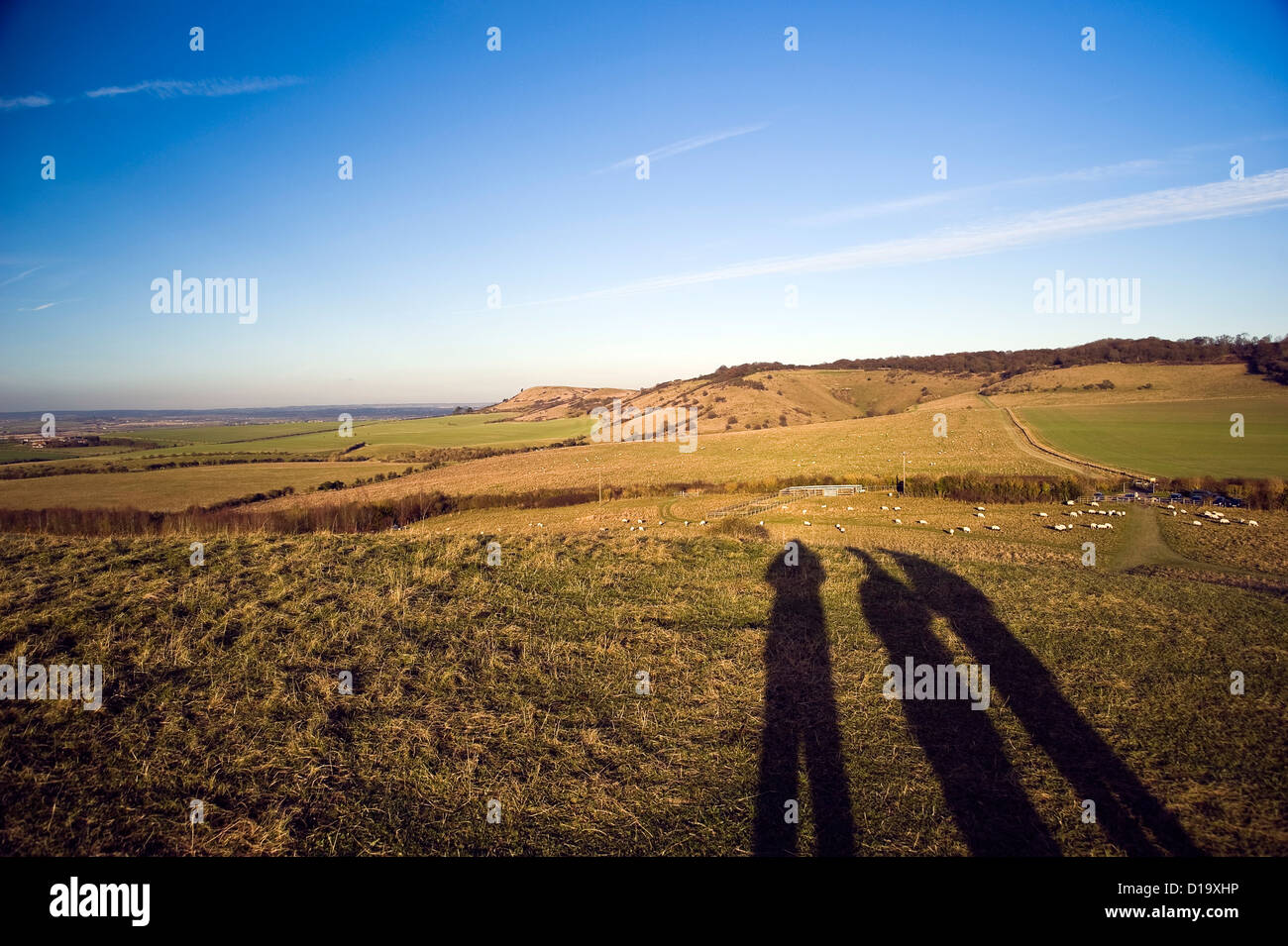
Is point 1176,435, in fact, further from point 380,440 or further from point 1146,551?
point 380,440

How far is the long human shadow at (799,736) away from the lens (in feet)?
14.9

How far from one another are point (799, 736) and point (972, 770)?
1647mm

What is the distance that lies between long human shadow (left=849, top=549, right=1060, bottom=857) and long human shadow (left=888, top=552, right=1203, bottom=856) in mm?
505

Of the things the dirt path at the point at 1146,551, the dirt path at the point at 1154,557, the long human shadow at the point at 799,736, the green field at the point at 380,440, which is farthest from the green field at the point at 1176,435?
the green field at the point at 380,440

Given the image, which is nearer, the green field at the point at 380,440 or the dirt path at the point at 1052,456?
the dirt path at the point at 1052,456

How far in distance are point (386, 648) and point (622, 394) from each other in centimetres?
18994

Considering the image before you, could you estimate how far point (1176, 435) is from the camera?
55.6 meters

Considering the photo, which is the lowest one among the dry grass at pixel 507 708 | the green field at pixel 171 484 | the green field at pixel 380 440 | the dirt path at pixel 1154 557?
the dirt path at pixel 1154 557

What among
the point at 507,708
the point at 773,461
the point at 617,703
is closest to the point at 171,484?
the point at 773,461

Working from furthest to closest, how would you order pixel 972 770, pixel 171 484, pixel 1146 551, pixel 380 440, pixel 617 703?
pixel 380 440
pixel 171 484
pixel 1146 551
pixel 617 703
pixel 972 770

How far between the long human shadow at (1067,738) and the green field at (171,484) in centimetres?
5086

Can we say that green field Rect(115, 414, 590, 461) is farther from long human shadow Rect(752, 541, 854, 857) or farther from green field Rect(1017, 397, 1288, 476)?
long human shadow Rect(752, 541, 854, 857)

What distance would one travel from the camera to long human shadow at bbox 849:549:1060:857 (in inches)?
177

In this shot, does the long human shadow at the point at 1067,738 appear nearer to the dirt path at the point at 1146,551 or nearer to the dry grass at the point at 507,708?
the dry grass at the point at 507,708
